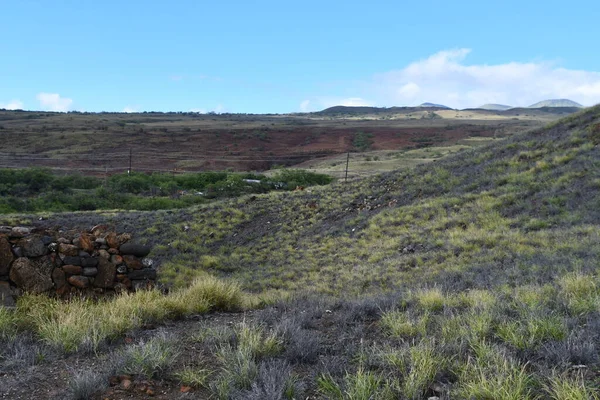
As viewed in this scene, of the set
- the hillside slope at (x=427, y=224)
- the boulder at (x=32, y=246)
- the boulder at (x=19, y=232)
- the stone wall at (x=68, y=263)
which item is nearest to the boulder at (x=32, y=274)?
the stone wall at (x=68, y=263)

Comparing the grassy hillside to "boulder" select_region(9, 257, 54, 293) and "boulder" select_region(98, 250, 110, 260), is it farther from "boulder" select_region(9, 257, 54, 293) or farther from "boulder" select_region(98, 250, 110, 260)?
"boulder" select_region(98, 250, 110, 260)

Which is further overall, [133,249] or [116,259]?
[133,249]

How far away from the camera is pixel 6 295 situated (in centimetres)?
694

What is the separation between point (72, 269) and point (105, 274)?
0.58 meters

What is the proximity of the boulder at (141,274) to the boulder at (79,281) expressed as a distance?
→ 836 millimetres

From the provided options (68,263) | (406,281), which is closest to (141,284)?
(68,263)

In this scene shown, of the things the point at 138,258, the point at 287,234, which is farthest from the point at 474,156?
the point at 138,258

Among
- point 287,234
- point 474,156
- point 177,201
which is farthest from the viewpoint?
point 177,201

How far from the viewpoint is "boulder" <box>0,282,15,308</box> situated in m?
6.67

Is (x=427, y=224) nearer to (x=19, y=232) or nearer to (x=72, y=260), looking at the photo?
(x=72, y=260)

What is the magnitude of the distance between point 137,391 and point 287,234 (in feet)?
43.2

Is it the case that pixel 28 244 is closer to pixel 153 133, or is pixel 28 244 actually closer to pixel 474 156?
pixel 474 156

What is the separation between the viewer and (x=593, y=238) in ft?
29.9

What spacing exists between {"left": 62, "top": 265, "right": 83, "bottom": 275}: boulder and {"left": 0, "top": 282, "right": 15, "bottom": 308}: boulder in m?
0.90
